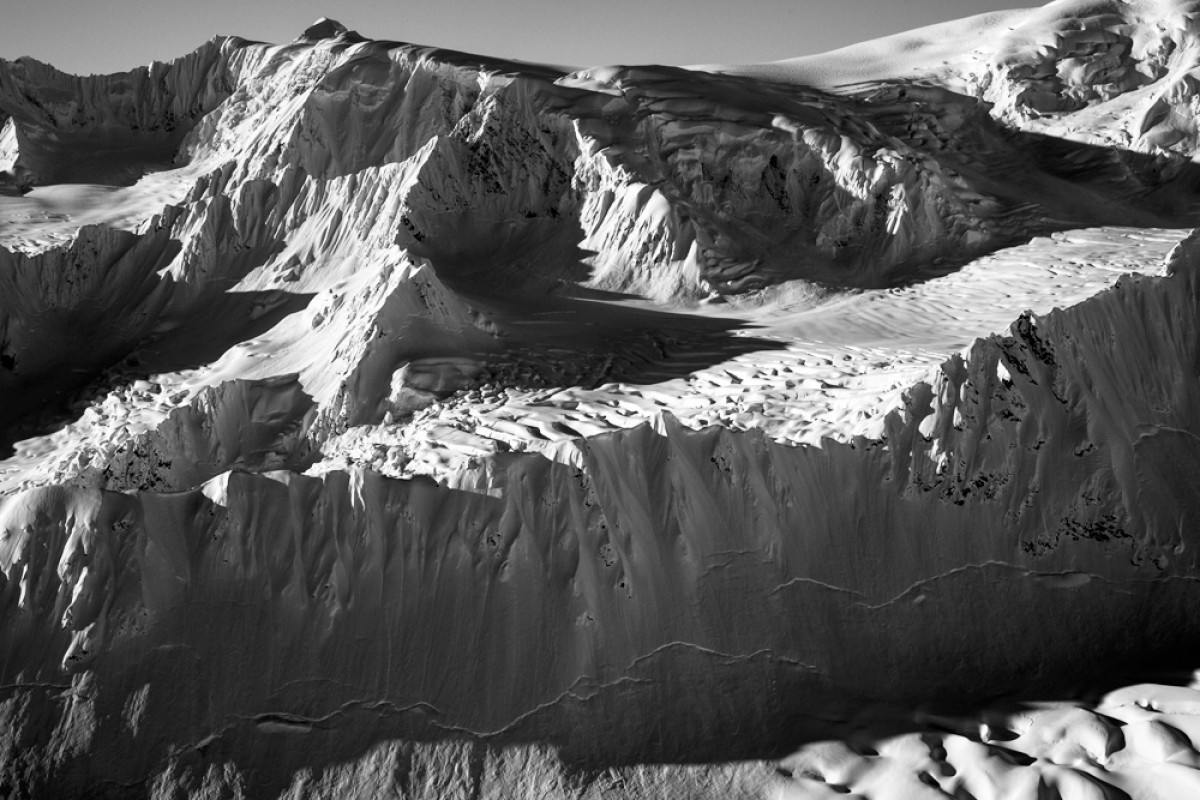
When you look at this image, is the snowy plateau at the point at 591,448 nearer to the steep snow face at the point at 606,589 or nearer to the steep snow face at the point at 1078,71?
the steep snow face at the point at 606,589

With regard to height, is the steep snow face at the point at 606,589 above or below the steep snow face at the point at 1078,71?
below

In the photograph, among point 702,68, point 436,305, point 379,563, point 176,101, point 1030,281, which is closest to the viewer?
point 379,563

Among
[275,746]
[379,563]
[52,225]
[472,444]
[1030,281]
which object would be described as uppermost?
[52,225]

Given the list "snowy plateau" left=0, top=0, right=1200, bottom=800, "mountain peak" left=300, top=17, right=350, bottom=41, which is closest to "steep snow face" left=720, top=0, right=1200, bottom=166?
"snowy plateau" left=0, top=0, right=1200, bottom=800

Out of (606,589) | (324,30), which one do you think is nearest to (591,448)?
(606,589)

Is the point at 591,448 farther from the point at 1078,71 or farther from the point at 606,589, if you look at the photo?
the point at 1078,71

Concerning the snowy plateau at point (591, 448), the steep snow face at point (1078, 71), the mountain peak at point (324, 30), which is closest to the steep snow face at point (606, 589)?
the snowy plateau at point (591, 448)

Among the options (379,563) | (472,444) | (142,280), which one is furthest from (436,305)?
(142,280)

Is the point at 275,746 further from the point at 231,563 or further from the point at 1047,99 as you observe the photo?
the point at 1047,99
